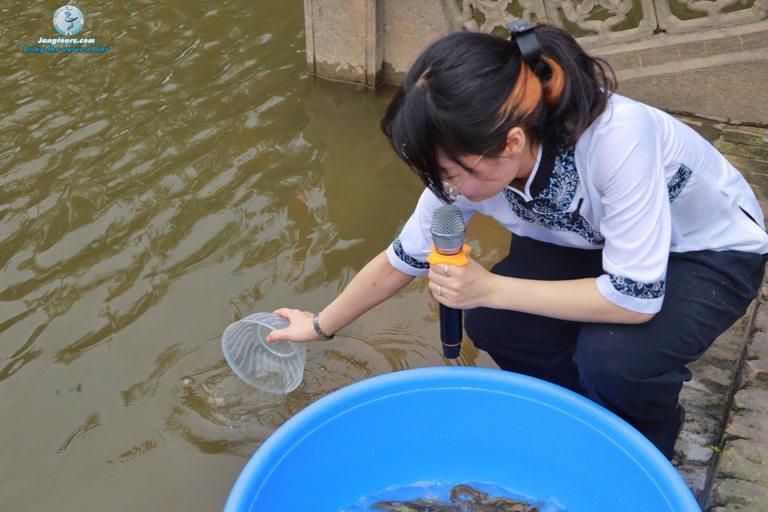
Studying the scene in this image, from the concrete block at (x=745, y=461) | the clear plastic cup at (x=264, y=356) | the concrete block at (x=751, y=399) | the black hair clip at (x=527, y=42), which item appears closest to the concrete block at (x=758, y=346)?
the concrete block at (x=751, y=399)

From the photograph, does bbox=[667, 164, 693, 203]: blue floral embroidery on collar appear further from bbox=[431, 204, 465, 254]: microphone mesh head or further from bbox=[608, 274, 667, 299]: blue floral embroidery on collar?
Result: bbox=[431, 204, 465, 254]: microphone mesh head

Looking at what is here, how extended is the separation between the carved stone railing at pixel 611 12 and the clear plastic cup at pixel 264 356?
203 cm

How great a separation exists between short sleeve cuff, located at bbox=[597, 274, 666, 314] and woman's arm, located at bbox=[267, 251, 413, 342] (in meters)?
0.54

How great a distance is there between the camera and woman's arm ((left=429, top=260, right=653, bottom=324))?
4.56 feet

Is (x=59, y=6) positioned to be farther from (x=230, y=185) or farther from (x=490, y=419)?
(x=490, y=419)

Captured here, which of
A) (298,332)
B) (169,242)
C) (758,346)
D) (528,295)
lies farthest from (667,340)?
(169,242)

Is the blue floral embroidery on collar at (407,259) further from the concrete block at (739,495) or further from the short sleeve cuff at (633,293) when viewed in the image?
the concrete block at (739,495)

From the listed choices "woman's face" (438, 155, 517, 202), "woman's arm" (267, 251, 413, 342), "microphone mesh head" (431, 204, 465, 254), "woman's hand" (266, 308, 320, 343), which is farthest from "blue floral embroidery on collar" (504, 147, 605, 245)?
"woman's hand" (266, 308, 320, 343)

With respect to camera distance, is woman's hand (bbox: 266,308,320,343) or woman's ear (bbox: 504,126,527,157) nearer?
woman's ear (bbox: 504,126,527,157)

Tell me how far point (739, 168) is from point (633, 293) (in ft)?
6.22

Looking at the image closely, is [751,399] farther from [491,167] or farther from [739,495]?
[491,167]

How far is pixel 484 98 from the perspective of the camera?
3.86ft

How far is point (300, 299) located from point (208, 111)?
5.00 feet

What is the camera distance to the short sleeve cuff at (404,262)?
166 cm
